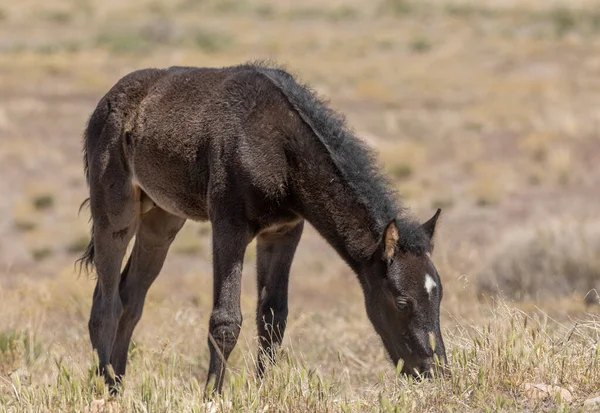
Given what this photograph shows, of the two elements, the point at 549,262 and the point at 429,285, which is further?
the point at 549,262

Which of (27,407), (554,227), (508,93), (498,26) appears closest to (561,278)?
(554,227)

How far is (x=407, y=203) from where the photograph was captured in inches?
872

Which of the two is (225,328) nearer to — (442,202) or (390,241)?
(390,241)

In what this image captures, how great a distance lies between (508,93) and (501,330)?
30484 millimetres

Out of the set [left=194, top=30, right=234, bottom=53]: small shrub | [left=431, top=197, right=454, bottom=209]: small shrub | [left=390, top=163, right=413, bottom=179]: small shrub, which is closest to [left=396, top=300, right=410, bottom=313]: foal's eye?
[left=431, top=197, right=454, bottom=209]: small shrub

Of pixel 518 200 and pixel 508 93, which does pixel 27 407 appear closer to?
pixel 518 200

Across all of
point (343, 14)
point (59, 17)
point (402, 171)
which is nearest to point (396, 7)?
point (343, 14)

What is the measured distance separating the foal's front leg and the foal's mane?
0.81m

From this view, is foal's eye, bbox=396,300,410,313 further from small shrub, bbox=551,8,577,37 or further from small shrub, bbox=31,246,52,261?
small shrub, bbox=551,8,577,37

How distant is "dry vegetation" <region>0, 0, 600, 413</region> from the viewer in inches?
241

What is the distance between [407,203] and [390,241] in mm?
15955

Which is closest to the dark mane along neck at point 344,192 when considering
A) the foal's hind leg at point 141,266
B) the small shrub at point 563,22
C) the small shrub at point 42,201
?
the foal's hind leg at point 141,266

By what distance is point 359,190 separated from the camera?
261 inches

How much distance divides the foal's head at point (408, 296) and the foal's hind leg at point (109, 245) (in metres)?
2.43
